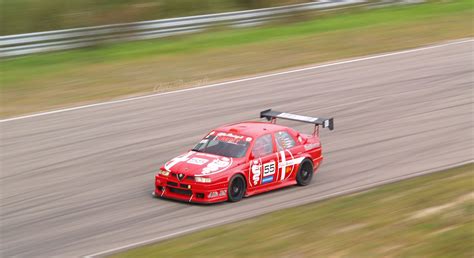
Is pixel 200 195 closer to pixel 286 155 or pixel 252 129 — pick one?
pixel 252 129

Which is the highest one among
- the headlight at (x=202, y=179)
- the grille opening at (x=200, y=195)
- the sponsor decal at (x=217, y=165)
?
the sponsor decal at (x=217, y=165)

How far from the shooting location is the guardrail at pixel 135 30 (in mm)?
22281

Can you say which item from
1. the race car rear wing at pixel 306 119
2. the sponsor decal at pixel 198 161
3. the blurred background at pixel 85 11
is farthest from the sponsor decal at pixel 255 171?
the blurred background at pixel 85 11

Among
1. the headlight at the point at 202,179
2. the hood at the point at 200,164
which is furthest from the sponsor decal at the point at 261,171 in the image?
the headlight at the point at 202,179

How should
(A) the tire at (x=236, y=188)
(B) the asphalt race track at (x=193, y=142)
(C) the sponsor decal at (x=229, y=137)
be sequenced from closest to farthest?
(B) the asphalt race track at (x=193, y=142), (A) the tire at (x=236, y=188), (C) the sponsor decal at (x=229, y=137)

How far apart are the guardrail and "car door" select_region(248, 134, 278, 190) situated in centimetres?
1048

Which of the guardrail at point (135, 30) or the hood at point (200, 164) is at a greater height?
the guardrail at point (135, 30)

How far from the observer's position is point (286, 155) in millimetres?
14312

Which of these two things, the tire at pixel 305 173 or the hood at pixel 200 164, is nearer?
the hood at pixel 200 164

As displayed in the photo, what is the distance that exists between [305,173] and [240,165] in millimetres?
1749

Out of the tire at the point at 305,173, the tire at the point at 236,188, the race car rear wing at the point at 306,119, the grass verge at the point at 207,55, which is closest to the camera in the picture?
the tire at the point at 236,188

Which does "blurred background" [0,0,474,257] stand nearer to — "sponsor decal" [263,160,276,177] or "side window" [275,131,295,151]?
"sponsor decal" [263,160,276,177]

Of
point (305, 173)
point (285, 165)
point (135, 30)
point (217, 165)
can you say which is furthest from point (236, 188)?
point (135, 30)

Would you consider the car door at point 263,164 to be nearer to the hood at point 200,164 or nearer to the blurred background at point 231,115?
the blurred background at point 231,115
